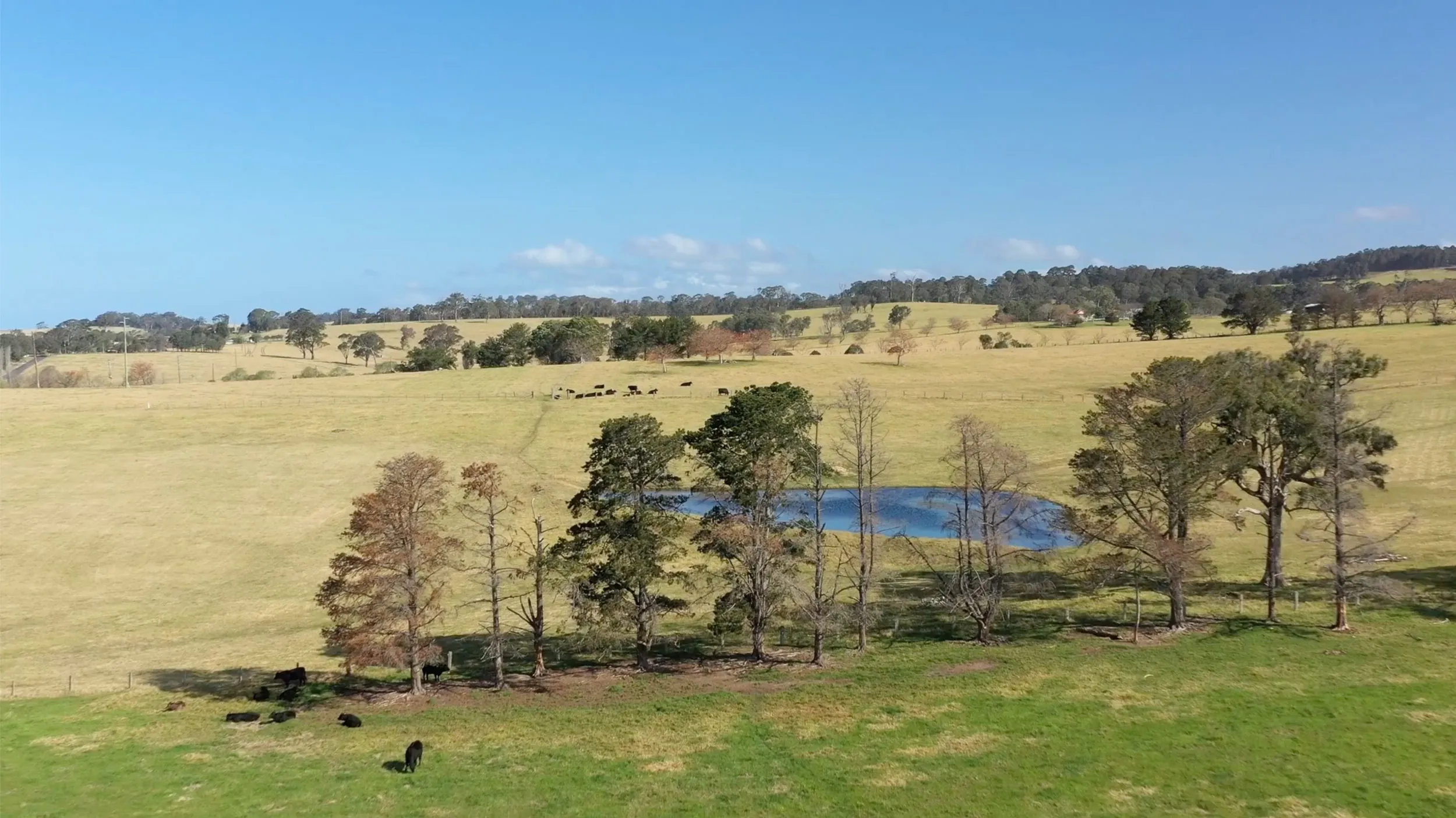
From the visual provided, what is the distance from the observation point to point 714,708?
122 ft

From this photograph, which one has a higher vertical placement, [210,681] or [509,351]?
[509,351]

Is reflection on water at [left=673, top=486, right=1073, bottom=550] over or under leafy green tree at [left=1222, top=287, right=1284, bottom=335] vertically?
under

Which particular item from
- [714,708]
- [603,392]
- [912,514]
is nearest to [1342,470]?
[714,708]

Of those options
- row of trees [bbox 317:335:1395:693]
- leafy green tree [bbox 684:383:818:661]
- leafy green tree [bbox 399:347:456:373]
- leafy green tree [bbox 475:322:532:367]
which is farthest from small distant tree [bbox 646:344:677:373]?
leafy green tree [bbox 684:383:818:661]

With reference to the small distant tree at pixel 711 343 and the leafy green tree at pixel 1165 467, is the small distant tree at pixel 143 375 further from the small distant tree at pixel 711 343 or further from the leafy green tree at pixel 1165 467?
the leafy green tree at pixel 1165 467

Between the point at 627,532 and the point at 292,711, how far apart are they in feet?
53.4

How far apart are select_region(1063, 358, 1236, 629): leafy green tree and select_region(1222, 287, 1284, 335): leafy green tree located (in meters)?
135

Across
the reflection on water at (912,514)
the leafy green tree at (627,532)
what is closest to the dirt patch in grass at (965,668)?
the leafy green tree at (627,532)

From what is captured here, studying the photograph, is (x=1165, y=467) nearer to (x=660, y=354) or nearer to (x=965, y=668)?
(x=965, y=668)

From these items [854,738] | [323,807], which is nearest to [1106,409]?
[854,738]

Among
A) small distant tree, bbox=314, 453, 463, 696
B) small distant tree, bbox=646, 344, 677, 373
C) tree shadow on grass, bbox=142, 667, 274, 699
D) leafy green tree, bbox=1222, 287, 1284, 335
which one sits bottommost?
tree shadow on grass, bbox=142, 667, 274, 699

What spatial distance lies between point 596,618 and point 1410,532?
5386 cm

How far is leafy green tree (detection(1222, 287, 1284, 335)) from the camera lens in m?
164

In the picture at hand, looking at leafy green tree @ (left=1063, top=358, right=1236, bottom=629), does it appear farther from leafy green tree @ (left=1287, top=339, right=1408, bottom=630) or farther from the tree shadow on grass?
the tree shadow on grass
